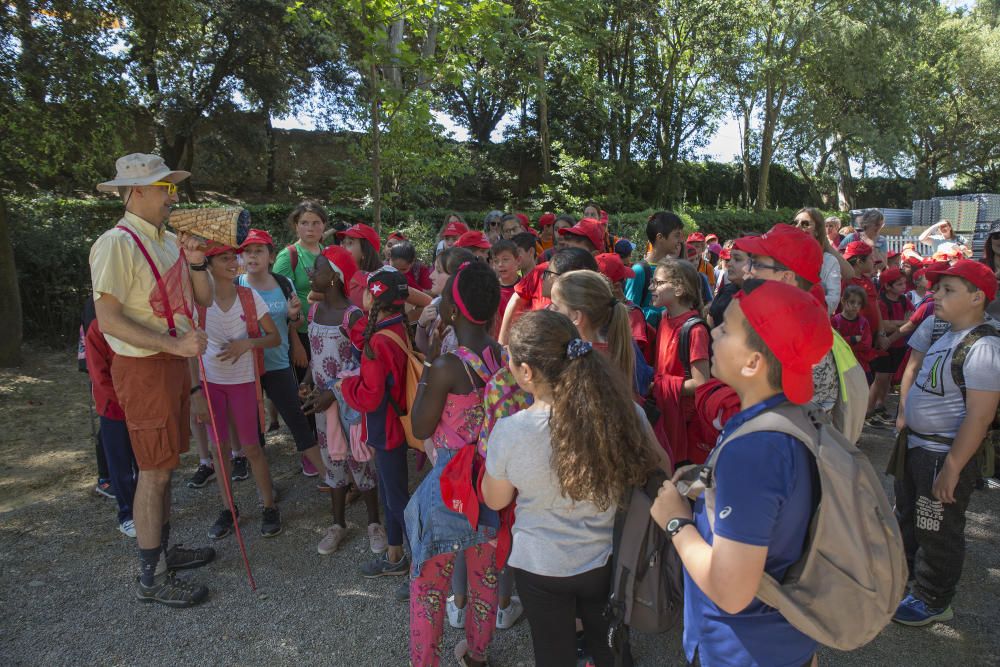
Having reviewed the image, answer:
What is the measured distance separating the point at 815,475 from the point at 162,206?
3.51 metres

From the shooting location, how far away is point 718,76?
987 inches

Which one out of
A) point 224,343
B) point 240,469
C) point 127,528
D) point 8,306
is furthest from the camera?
point 8,306

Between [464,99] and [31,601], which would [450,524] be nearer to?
[31,601]

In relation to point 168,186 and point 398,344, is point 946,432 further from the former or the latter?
point 168,186

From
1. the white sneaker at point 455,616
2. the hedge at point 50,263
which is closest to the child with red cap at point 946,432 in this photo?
the white sneaker at point 455,616

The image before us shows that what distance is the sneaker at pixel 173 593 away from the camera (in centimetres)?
339

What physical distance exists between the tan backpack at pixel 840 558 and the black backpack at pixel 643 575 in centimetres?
48

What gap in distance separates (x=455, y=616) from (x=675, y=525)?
1971mm

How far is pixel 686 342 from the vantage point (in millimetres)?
3191

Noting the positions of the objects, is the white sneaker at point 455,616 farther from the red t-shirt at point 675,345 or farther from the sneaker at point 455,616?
the red t-shirt at point 675,345

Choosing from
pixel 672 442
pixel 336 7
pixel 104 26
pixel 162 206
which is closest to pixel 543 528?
pixel 672 442

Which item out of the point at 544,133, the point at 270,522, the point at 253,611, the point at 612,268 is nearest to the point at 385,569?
the point at 253,611

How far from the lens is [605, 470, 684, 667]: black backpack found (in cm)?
198

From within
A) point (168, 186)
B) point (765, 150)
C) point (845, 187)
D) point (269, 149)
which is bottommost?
point (168, 186)
